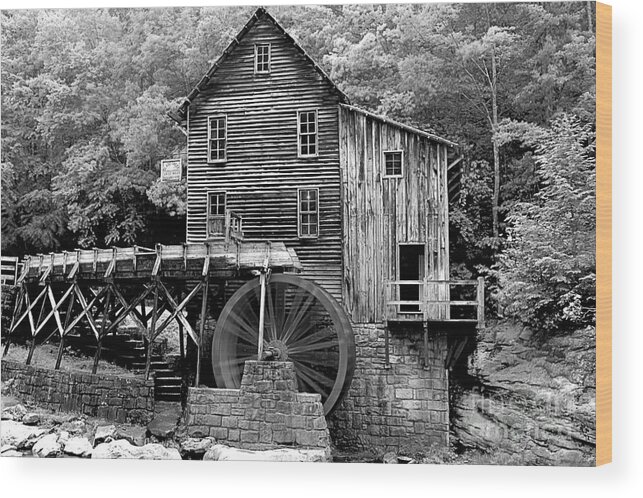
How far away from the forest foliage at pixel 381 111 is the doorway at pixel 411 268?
1.34 feet

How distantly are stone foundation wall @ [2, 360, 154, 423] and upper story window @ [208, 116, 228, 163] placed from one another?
2.67 m

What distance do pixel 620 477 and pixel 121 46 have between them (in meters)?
6.90

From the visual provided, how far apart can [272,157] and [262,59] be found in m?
1.12

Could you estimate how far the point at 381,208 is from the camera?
27.8 feet

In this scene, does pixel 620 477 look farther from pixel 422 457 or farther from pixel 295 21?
pixel 295 21

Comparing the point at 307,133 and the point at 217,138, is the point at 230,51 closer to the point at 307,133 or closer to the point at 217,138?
the point at 217,138

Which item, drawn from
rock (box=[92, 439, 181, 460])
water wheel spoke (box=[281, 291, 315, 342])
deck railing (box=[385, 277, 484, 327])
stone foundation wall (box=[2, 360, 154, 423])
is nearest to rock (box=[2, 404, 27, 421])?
stone foundation wall (box=[2, 360, 154, 423])

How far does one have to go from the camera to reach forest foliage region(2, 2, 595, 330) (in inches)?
302

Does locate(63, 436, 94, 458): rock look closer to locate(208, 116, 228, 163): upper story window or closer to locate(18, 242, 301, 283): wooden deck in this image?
locate(18, 242, 301, 283): wooden deck

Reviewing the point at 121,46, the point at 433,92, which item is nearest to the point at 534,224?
the point at 433,92

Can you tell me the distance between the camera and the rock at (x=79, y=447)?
26.7ft

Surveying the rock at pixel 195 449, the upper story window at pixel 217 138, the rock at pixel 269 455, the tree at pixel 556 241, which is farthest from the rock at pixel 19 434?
the tree at pixel 556 241

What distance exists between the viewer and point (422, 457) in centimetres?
797

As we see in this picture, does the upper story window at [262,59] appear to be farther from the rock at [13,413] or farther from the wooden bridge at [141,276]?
the rock at [13,413]
